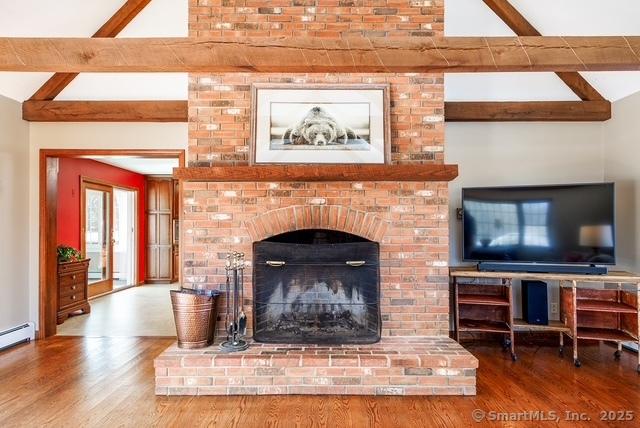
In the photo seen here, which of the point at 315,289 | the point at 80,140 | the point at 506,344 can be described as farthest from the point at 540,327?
the point at 80,140

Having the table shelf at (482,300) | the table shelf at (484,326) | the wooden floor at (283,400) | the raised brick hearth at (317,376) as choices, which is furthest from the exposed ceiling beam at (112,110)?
the table shelf at (484,326)

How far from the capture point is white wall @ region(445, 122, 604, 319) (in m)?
3.93

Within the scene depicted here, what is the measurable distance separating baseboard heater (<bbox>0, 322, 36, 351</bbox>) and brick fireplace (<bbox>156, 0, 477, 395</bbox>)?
206 cm

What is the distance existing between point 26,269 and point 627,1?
602 centimetres

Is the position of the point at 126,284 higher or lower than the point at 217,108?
lower

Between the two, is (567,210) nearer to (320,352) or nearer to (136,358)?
(320,352)

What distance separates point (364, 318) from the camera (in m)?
2.95

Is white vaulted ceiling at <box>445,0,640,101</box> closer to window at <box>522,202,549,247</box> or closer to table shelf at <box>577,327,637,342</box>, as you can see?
window at <box>522,202,549,247</box>

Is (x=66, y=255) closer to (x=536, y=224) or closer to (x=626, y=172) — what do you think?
(x=536, y=224)

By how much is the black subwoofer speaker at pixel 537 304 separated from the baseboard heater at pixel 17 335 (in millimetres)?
4873

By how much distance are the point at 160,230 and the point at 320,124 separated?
5767mm

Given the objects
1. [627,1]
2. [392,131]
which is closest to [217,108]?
[392,131]

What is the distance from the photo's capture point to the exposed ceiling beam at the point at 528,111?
150 inches

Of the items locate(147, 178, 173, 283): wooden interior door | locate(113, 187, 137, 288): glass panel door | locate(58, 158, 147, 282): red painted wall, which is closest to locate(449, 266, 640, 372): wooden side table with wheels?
locate(58, 158, 147, 282): red painted wall
